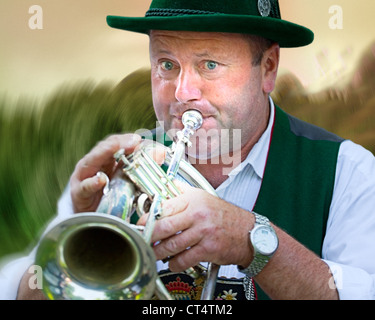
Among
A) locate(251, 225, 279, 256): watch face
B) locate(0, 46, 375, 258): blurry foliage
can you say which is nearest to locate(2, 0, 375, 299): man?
locate(251, 225, 279, 256): watch face

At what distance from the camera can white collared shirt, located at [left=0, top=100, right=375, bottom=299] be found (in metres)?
1.87

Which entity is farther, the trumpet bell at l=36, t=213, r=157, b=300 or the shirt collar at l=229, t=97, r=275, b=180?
the shirt collar at l=229, t=97, r=275, b=180

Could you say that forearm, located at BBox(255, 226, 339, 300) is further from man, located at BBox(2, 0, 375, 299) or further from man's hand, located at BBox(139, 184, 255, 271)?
man's hand, located at BBox(139, 184, 255, 271)

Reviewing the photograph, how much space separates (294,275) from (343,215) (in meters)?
0.42

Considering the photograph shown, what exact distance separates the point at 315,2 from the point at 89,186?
5.48 feet

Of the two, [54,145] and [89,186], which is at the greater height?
[89,186]

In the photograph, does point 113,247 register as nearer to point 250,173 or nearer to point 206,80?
point 206,80

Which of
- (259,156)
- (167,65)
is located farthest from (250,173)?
(167,65)

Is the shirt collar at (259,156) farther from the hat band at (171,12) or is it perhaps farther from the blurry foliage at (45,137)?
the blurry foliage at (45,137)

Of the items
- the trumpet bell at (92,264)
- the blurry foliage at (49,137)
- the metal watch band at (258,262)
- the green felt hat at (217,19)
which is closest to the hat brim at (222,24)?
the green felt hat at (217,19)

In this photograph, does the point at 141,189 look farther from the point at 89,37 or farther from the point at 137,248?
the point at 89,37

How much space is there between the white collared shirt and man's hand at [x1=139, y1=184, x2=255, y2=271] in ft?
1.28

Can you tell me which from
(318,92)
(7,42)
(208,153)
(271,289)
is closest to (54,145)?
(7,42)

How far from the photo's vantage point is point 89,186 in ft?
5.71
